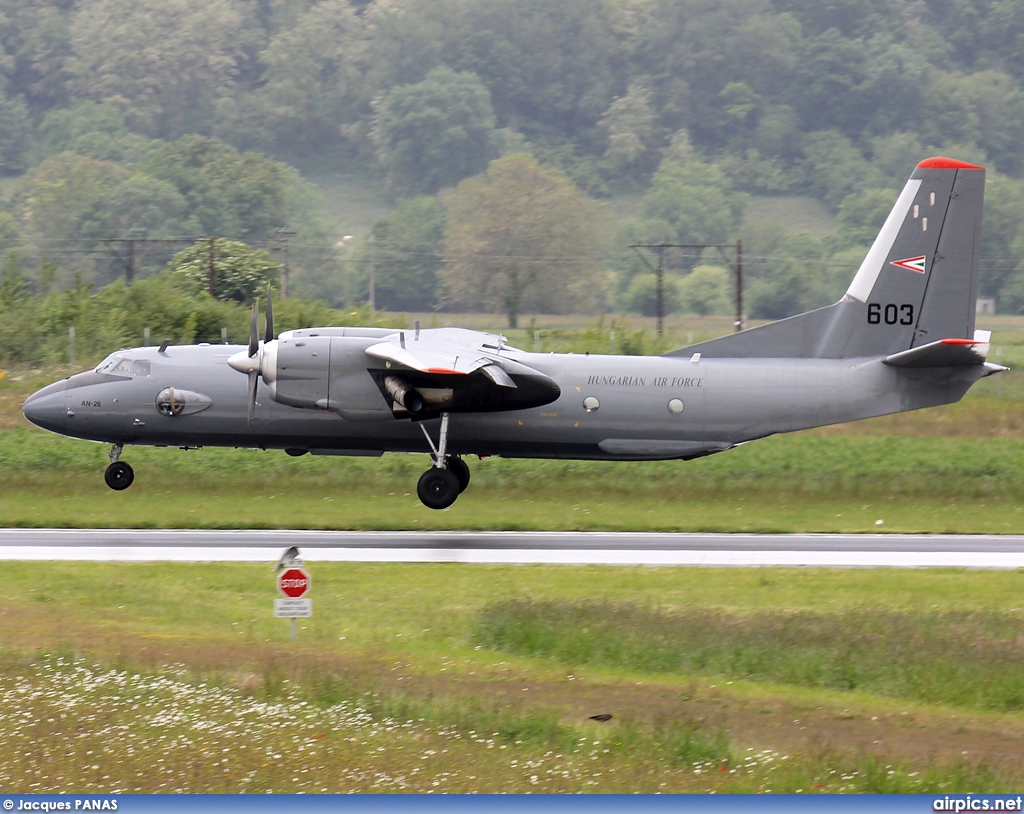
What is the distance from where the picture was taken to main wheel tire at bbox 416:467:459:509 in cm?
2722

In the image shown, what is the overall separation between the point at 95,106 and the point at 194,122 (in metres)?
9.70

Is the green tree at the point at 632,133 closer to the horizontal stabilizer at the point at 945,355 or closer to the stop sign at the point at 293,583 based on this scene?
the horizontal stabilizer at the point at 945,355

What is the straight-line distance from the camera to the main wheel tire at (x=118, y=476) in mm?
28625

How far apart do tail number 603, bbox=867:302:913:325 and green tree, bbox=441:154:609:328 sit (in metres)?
53.2

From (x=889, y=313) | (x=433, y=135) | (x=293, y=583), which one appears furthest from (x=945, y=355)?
(x=433, y=135)

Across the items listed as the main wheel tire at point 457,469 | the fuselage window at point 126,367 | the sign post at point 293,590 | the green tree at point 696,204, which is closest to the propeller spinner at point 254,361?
the fuselage window at point 126,367

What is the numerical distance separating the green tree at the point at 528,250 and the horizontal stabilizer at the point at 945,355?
54.5 metres

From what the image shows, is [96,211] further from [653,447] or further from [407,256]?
[653,447]

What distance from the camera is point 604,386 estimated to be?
27.5 meters

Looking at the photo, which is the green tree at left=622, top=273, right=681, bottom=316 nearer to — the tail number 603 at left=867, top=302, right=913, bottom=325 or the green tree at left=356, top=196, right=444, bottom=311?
the green tree at left=356, top=196, right=444, bottom=311

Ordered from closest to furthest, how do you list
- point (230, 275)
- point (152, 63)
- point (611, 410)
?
point (611, 410), point (230, 275), point (152, 63)

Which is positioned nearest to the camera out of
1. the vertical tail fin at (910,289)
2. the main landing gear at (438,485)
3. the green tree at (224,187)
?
the main landing gear at (438,485)

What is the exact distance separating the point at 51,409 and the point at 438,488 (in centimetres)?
908

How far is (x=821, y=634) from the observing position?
1830cm
